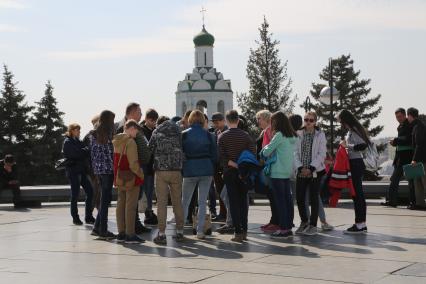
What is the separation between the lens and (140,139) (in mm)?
12445

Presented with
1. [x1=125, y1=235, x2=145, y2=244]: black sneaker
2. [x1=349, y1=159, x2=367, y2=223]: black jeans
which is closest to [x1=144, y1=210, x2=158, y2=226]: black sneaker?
[x1=125, y1=235, x2=145, y2=244]: black sneaker

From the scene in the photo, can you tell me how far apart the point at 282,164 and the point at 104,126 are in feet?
8.41

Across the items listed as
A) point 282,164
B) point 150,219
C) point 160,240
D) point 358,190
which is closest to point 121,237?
point 160,240

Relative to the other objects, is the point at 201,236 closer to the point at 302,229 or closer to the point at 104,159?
the point at 302,229

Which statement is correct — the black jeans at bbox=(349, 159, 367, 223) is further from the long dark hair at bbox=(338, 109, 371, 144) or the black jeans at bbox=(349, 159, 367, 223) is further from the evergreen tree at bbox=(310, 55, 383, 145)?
the evergreen tree at bbox=(310, 55, 383, 145)

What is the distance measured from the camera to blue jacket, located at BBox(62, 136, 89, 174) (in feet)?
49.6

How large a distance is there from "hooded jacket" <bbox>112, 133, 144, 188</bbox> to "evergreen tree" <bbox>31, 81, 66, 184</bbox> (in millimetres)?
58938

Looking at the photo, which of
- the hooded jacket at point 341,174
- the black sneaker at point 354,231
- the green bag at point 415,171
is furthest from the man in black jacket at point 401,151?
the black sneaker at point 354,231

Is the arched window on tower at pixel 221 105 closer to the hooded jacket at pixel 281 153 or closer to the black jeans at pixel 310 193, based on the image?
the black jeans at pixel 310 193

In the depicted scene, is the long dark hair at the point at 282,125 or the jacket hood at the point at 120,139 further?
the long dark hair at the point at 282,125

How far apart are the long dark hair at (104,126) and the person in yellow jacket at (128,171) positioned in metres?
0.37

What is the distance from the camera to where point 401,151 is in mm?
17500

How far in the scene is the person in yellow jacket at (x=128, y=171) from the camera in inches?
485

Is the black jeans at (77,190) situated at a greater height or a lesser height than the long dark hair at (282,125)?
lesser
